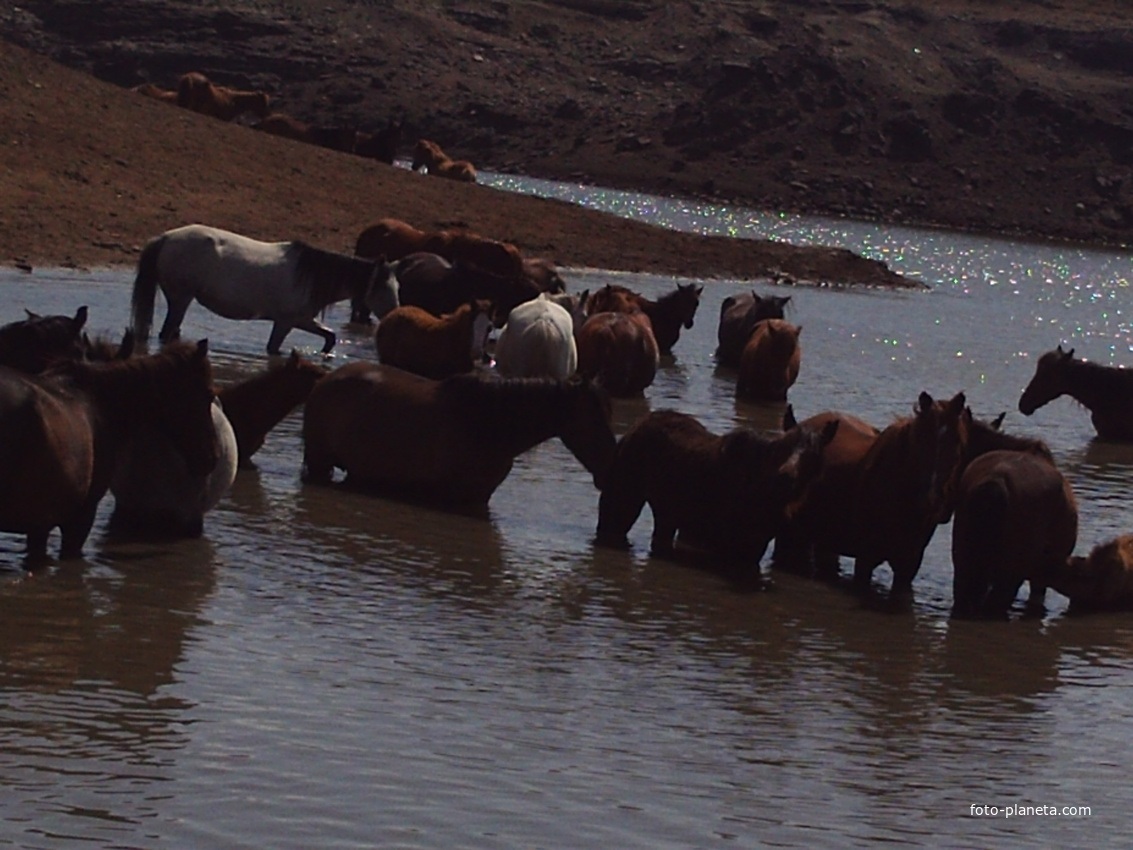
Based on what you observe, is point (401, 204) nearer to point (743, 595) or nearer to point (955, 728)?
point (743, 595)

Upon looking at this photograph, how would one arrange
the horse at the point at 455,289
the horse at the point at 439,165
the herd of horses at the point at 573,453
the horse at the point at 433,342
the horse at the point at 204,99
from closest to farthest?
the herd of horses at the point at 573,453
the horse at the point at 433,342
the horse at the point at 455,289
the horse at the point at 439,165
the horse at the point at 204,99

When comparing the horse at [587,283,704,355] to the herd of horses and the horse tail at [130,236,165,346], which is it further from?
the herd of horses

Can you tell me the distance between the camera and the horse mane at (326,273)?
1692 centimetres

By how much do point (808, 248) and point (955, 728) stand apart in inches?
1223

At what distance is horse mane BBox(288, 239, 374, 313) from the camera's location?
55.5ft

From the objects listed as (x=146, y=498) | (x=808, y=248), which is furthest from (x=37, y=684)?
(x=808, y=248)

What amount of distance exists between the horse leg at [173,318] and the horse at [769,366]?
510 centimetres

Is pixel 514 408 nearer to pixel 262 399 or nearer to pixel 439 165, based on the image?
pixel 262 399

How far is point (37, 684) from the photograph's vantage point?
671 centimetres

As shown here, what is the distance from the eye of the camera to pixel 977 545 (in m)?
9.93

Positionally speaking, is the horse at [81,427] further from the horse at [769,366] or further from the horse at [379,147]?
the horse at [379,147]

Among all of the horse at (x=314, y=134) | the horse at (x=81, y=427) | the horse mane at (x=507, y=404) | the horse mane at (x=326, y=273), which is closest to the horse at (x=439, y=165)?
the horse at (x=314, y=134)

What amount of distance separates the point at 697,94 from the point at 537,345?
199 feet

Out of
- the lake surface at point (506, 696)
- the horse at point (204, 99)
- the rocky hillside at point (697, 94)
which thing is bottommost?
the lake surface at point (506, 696)
